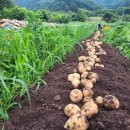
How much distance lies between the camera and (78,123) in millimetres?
2059

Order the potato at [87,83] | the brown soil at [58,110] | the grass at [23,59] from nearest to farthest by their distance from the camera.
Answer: the brown soil at [58,110] → the grass at [23,59] → the potato at [87,83]

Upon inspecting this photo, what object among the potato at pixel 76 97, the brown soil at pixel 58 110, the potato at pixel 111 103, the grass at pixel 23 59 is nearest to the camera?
the brown soil at pixel 58 110

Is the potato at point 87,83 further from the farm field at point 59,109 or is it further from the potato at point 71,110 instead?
the potato at point 71,110

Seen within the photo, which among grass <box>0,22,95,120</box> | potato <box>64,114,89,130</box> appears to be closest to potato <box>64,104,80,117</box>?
potato <box>64,114,89,130</box>

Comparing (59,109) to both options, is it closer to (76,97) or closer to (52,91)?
(76,97)

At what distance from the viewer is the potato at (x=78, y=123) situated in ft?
6.76

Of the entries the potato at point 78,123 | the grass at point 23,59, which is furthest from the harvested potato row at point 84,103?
the grass at point 23,59

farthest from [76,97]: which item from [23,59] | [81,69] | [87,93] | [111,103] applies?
[81,69]

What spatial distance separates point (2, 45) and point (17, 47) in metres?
0.19

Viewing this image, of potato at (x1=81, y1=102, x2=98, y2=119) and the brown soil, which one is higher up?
potato at (x1=81, y1=102, x2=98, y2=119)

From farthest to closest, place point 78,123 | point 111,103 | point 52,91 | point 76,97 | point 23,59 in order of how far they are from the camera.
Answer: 1. point 23,59
2. point 52,91
3. point 76,97
4. point 111,103
5. point 78,123

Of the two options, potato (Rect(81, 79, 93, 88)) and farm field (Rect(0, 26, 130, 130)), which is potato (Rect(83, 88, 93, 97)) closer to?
farm field (Rect(0, 26, 130, 130))

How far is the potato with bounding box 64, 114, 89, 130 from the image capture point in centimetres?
206

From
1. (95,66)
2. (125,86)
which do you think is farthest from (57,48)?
(125,86)
